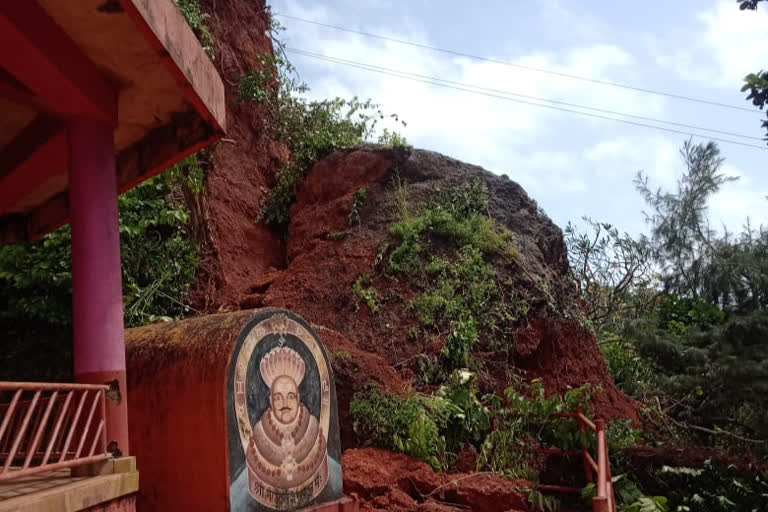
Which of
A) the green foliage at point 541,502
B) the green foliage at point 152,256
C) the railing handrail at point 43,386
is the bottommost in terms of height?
the green foliage at point 541,502

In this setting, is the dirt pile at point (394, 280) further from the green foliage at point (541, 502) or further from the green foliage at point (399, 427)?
the green foliage at point (541, 502)

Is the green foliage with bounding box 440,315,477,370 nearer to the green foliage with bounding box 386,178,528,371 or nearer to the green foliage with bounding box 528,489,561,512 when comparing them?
the green foliage with bounding box 386,178,528,371

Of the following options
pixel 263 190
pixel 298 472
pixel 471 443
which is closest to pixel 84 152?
pixel 298 472

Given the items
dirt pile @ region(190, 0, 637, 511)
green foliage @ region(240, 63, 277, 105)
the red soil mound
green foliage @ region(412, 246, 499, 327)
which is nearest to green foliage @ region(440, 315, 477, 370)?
dirt pile @ region(190, 0, 637, 511)

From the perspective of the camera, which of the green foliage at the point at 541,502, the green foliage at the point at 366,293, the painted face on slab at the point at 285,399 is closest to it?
the painted face on slab at the point at 285,399

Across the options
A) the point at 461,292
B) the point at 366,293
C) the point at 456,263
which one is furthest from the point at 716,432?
the point at 366,293

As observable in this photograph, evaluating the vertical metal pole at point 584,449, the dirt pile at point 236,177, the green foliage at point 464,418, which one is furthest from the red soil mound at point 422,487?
the dirt pile at point 236,177

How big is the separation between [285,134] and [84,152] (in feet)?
35.0

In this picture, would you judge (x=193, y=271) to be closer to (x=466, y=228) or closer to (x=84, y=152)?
(x=466, y=228)

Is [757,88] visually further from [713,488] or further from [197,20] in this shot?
[197,20]

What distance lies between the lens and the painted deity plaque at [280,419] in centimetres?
579

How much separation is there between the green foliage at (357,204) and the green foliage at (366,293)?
5.15 ft

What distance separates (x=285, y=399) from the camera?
A: 6.29 metres

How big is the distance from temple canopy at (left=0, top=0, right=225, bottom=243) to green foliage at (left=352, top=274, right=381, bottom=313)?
5.52 metres
